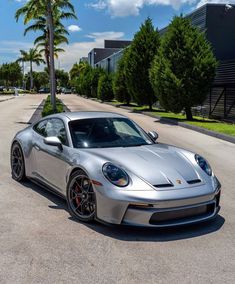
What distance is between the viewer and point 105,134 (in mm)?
5957

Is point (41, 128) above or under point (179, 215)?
above

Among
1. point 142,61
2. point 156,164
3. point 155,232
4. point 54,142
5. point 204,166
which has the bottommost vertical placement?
point 155,232

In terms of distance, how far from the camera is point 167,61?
21.0m

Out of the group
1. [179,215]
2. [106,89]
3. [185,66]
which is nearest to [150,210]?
[179,215]

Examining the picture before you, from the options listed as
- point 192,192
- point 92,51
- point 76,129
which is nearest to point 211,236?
point 192,192

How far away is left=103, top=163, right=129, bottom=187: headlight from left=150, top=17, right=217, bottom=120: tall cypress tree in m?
16.1

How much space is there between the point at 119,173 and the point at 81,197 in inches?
24.9

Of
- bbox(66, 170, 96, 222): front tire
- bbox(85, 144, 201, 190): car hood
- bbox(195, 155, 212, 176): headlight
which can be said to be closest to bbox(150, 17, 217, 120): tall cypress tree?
bbox(195, 155, 212, 176): headlight

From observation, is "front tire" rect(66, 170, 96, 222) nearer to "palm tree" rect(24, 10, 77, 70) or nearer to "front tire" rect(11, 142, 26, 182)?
"front tire" rect(11, 142, 26, 182)

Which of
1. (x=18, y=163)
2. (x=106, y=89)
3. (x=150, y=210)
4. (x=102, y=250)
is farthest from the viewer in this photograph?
(x=106, y=89)

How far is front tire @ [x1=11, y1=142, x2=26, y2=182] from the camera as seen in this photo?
6957 millimetres

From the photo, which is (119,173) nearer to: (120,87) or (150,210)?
(150,210)

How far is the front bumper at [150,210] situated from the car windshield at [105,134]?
3.83 ft

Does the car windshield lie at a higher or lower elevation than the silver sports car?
higher
